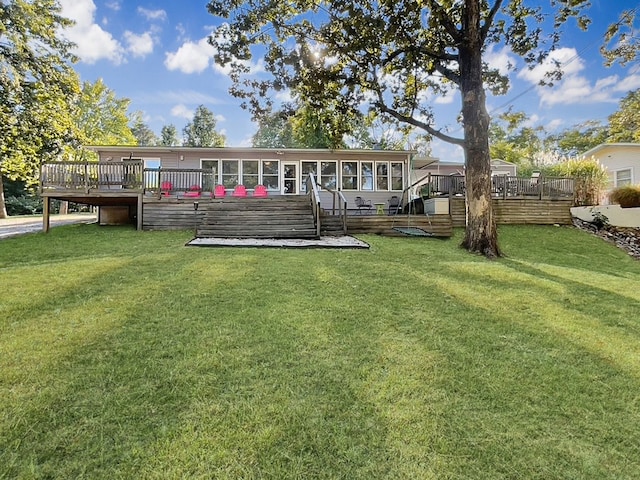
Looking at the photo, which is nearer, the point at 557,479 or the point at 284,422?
the point at 557,479

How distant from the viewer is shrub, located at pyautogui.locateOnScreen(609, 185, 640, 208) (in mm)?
12141

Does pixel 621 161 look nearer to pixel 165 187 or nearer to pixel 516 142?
pixel 165 187

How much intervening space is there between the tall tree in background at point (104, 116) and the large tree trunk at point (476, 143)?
2889 cm

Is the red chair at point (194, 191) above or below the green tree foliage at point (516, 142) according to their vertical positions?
below

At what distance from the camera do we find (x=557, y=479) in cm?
172

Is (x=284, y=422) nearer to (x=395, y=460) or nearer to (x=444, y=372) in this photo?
(x=395, y=460)

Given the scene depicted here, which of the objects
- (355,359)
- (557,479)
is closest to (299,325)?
(355,359)

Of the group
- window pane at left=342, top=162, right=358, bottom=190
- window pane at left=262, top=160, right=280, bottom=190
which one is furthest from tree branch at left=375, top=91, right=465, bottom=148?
window pane at left=262, top=160, right=280, bottom=190

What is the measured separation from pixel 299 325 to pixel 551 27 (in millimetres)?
11284

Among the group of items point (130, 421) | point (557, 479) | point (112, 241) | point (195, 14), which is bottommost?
point (557, 479)

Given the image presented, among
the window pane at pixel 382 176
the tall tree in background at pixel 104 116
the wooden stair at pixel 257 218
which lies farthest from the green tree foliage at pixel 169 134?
the wooden stair at pixel 257 218

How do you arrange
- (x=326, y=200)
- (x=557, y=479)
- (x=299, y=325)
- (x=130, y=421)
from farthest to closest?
(x=326, y=200)
(x=299, y=325)
(x=130, y=421)
(x=557, y=479)

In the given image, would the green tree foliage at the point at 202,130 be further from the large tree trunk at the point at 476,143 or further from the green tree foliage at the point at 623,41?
the large tree trunk at the point at 476,143

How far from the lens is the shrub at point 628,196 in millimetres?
12141
